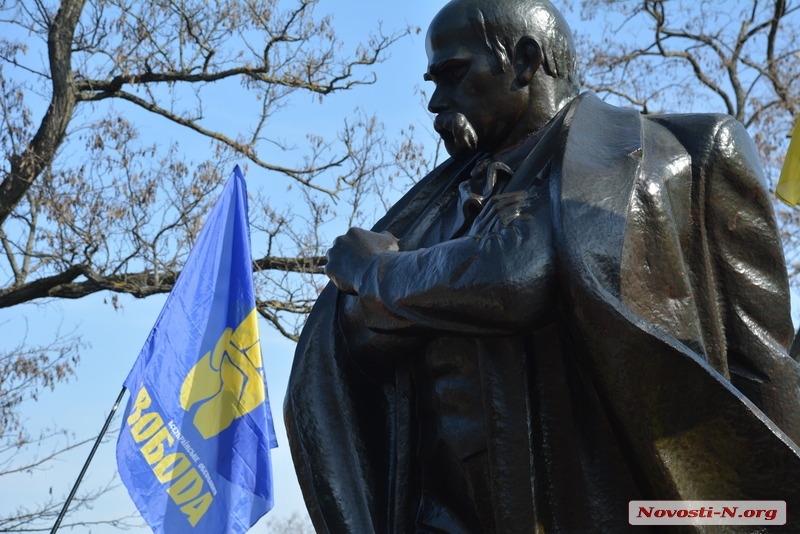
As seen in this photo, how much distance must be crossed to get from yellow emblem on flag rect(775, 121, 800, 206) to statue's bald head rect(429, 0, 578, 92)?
2.82 m

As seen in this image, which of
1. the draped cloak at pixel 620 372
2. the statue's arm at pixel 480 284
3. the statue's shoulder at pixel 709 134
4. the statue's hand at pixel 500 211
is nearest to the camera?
the draped cloak at pixel 620 372

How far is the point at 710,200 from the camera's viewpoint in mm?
2801

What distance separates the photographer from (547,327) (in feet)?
8.64

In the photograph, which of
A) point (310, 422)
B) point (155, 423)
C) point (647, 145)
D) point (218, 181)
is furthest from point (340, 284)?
point (218, 181)

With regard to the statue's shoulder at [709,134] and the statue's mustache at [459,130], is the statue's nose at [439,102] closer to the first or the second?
the statue's mustache at [459,130]

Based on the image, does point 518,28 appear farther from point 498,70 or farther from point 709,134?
point 709,134

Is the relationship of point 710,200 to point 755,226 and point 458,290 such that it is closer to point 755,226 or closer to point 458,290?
point 755,226

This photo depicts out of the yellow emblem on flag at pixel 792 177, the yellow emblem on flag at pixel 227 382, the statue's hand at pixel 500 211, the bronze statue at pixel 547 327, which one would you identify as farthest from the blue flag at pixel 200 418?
the statue's hand at pixel 500 211

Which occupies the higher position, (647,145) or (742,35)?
(742,35)

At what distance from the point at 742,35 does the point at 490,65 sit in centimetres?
1265

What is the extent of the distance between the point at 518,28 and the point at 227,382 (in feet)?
20.4

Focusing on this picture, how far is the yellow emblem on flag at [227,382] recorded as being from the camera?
8656 mm

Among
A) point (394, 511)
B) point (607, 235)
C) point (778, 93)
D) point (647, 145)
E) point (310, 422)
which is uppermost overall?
point (778, 93)

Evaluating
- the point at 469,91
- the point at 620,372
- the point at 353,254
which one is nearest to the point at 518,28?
the point at 469,91
